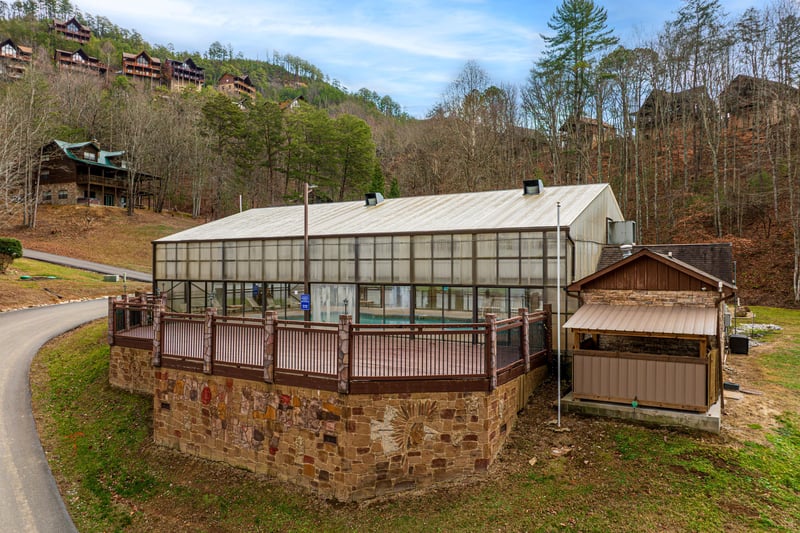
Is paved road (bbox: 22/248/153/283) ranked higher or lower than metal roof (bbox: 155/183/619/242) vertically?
lower

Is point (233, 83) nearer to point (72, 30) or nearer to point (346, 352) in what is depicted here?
point (72, 30)

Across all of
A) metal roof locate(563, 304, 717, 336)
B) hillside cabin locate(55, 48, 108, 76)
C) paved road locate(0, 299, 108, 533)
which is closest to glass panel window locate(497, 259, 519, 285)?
metal roof locate(563, 304, 717, 336)

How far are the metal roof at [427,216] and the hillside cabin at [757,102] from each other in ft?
65.9

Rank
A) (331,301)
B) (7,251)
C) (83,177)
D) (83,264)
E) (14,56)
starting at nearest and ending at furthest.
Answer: (331,301), (7,251), (83,264), (83,177), (14,56)

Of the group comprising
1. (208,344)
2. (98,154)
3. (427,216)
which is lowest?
(208,344)

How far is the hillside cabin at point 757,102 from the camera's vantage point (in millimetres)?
28516

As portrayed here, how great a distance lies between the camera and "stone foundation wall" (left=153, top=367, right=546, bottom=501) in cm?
924

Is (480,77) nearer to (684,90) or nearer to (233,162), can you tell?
(684,90)

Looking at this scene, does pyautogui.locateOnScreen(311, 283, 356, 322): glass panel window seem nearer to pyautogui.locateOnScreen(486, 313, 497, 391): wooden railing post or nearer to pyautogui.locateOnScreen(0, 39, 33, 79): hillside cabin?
pyautogui.locateOnScreen(486, 313, 497, 391): wooden railing post

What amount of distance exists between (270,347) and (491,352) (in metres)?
4.89

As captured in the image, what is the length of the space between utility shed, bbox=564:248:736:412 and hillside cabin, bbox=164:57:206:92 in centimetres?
10400

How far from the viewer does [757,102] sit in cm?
3125

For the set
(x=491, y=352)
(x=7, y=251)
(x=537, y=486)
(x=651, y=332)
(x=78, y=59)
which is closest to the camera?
(x=537, y=486)

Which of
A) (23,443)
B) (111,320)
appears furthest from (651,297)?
(23,443)
